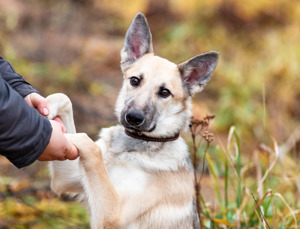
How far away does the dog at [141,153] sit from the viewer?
2.33 metres

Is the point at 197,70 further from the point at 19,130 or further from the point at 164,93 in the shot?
the point at 19,130

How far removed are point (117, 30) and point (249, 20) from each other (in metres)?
3.27

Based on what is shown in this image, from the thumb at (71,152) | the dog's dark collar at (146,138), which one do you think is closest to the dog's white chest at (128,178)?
the dog's dark collar at (146,138)

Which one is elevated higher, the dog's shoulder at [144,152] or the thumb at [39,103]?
the thumb at [39,103]

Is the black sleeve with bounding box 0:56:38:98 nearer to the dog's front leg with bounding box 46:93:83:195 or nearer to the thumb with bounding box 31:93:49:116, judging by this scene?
the thumb with bounding box 31:93:49:116

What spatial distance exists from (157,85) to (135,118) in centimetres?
39

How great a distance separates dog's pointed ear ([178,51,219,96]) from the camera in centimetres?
288

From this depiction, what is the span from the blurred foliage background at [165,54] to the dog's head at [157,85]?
1672 mm

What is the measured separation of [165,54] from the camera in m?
8.01

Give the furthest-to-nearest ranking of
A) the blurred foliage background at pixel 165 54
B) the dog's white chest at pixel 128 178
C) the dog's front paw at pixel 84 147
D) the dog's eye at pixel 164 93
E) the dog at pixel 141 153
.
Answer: the blurred foliage background at pixel 165 54, the dog's eye at pixel 164 93, the dog's white chest at pixel 128 178, the dog at pixel 141 153, the dog's front paw at pixel 84 147

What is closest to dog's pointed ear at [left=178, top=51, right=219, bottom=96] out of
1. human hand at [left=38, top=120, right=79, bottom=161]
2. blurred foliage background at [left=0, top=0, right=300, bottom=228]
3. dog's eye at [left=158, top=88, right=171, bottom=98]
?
dog's eye at [left=158, top=88, right=171, bottom=98]

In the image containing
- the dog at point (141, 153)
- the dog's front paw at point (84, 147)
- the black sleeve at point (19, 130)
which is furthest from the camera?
the dog at point (141, 153)

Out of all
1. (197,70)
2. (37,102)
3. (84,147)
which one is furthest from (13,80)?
(197,70)

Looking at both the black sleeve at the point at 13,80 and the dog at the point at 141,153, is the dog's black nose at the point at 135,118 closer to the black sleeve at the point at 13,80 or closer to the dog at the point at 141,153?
the dog at the point at 141,153
